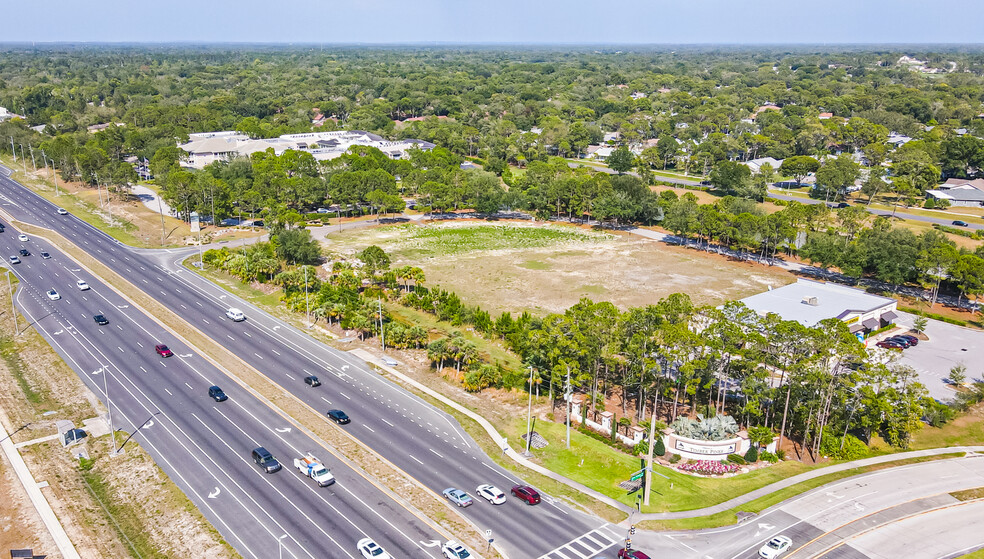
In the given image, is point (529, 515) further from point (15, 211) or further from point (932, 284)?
point (15, 211)

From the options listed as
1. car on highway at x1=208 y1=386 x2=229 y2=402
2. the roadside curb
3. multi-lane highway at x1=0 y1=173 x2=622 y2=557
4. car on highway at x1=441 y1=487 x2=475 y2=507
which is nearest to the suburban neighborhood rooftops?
the roadside curb

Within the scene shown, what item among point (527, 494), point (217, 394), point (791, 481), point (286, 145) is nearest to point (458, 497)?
point (527, 494)

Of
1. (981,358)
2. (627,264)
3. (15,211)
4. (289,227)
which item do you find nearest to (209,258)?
(289,227)

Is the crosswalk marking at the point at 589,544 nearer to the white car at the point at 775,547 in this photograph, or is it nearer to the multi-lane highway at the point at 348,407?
the multi-lane highway at the point at 348,407

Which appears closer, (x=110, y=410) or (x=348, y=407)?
(x=110, y=410)

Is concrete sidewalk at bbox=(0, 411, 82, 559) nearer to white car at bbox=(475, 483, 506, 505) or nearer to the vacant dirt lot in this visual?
white car at bbox=(475, 483, 506, 505)

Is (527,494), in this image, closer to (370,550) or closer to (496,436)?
(496,436)
